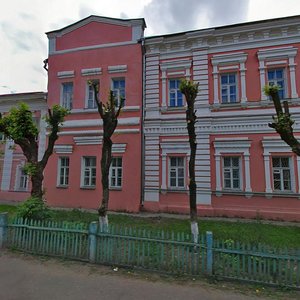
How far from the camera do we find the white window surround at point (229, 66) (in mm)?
11498

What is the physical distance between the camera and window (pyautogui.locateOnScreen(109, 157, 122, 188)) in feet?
40.8

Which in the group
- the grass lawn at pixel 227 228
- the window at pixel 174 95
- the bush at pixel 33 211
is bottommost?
the grass lawn at pixel 227 228

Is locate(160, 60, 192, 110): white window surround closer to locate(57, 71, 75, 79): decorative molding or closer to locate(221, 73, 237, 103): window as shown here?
locate(221, 73, 237, 103): window

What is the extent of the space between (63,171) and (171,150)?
20.1 ft

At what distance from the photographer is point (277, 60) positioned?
11.2m

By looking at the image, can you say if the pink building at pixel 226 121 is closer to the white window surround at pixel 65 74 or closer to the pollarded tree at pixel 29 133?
the white window surround at pixel 65 74

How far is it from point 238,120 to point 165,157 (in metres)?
3.89

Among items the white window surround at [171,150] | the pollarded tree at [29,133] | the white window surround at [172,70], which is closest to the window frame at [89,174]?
the white window surround at [171,150]

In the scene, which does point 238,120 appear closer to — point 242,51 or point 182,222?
point 242,51

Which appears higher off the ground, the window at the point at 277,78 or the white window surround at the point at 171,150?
the window at the point at 277,78

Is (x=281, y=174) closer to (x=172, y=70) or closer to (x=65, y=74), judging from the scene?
(x=172, y=70)

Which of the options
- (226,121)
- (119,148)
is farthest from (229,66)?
(119,148)

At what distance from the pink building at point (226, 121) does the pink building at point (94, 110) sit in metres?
0.73

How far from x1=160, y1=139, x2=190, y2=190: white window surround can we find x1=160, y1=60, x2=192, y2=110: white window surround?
6.08 ft
